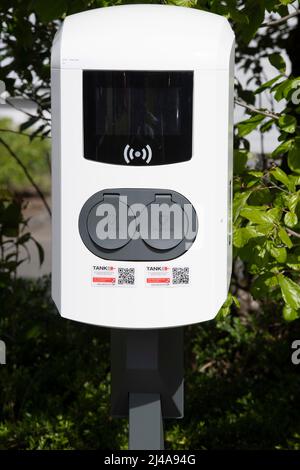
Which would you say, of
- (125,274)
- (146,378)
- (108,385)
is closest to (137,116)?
(125,274)

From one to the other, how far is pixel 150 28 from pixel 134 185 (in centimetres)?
47

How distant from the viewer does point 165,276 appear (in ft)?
8.02

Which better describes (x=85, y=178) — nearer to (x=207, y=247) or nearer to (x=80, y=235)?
(x=80, y=235)

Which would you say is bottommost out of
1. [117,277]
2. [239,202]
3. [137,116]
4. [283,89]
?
[117,277]

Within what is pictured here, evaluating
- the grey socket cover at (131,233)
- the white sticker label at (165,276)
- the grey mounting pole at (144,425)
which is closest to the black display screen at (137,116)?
the grey socket cover at (131,233)

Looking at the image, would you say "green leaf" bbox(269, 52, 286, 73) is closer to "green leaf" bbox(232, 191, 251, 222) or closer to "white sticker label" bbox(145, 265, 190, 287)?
"green leaf" bbox(232, 191, 251, 222)

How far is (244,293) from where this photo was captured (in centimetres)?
578

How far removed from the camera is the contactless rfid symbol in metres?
2.44

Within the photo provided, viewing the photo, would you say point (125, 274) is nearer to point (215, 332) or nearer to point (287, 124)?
point (287, 124)

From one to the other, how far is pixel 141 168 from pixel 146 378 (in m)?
0.72

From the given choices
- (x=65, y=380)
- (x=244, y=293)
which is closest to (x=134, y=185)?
(x=65, y=380)

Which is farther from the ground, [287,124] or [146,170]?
[287,124]

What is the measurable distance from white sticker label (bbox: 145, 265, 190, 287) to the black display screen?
31 cm

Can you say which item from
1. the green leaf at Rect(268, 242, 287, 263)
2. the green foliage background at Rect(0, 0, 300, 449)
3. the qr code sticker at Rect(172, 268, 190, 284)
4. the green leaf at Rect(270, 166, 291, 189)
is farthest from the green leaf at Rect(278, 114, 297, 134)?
the qr code sticker at Rect(172, 268, 190, 284)
